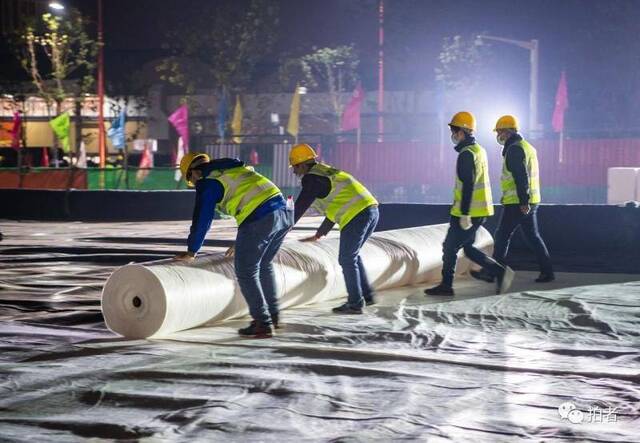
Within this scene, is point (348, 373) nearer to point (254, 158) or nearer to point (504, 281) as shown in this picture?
point (504, 281)

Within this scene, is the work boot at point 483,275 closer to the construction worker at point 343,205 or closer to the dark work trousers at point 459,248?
the dark work trousers at point 459,248

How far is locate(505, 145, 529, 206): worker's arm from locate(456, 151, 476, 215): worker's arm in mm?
859

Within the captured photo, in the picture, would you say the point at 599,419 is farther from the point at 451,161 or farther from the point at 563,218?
the point at 451,161

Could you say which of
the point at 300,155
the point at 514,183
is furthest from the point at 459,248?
the point at 300,155

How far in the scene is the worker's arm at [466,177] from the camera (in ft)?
35.0

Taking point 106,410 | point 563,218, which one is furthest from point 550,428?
point 563,218

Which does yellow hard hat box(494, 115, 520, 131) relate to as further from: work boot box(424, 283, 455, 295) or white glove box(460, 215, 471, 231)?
work boot box(424, 283, 455, 295)

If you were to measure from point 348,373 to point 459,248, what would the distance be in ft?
13.4

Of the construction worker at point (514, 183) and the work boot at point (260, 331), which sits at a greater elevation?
the construction worker at point (514, 183)

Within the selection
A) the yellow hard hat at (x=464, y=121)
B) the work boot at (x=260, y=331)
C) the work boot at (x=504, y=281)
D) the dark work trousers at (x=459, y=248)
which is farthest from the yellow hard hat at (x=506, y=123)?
the work boot at (x=260, y=331)

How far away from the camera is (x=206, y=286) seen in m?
8.78

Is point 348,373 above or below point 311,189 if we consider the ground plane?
below

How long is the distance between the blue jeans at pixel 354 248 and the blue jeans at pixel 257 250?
1112 mm

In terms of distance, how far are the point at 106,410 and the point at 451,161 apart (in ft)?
90.2
